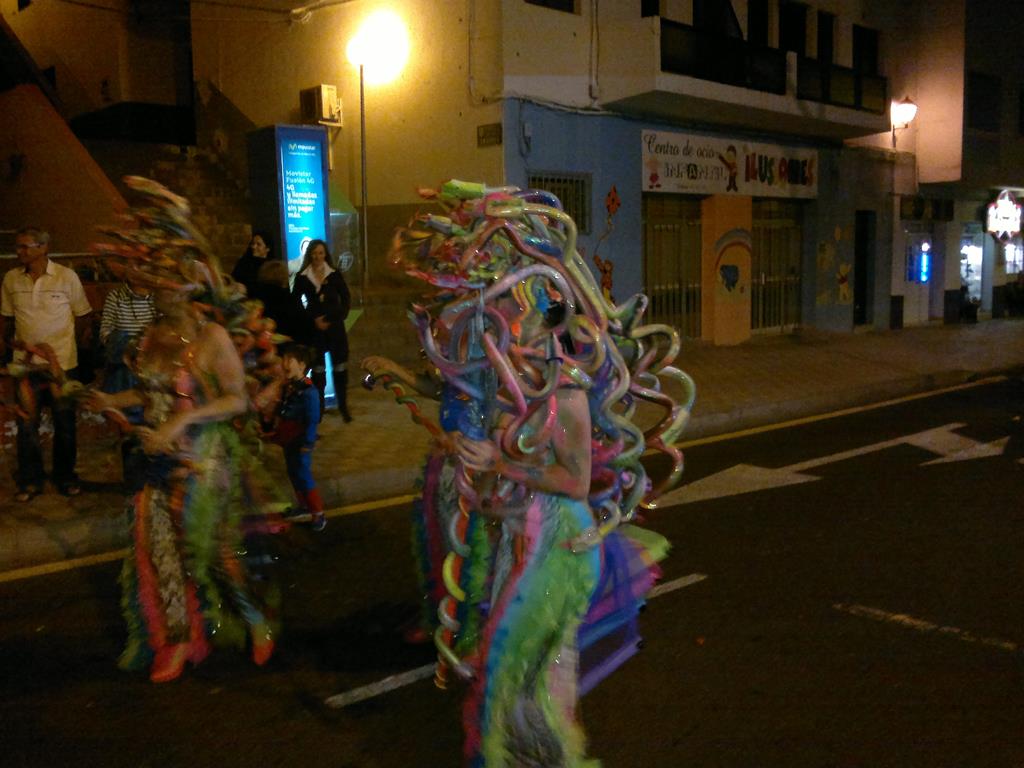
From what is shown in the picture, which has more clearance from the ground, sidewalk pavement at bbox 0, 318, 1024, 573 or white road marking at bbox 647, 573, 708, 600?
sidewalk pavement at bbox 0, 318, 1024, 573

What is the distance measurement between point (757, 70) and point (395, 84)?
19.9 ft

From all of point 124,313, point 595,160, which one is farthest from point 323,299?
point 595,160

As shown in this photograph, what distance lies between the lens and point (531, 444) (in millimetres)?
3039

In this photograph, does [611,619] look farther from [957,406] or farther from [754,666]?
[957,406]

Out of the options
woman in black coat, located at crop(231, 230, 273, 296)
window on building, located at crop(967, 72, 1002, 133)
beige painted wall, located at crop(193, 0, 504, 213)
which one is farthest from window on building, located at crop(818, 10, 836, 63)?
woman in black coat, located at crop(231, 230, 273, 296)

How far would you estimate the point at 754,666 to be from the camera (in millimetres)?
4520

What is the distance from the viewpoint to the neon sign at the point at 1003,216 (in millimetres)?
24855

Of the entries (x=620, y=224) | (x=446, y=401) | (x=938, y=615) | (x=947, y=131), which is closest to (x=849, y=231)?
(x=947, y=131)

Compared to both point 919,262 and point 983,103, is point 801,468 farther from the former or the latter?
point 983,103

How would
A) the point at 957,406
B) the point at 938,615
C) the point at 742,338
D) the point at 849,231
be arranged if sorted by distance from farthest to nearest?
the point at 849,231 → the point at 742,338 → the point at 957,406 → the point at 938,615

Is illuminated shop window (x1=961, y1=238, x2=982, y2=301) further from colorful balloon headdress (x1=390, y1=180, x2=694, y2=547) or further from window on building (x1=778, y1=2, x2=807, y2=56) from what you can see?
colorful balloon headdress (x1=390, y1=180, x2=694, y2=547)

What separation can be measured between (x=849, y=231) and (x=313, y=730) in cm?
1933

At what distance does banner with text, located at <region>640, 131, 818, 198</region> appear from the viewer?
1628 cm

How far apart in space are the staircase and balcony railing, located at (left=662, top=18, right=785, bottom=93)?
699cm
